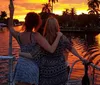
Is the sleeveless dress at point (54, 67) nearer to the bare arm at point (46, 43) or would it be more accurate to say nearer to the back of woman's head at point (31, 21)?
the bare arm at point (46, 43)

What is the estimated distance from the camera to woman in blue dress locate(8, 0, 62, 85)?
5344 millimetres

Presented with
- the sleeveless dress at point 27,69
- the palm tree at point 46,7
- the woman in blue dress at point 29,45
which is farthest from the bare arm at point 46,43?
the palm tree at point 46,7

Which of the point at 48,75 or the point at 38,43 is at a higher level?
the point at 38,43

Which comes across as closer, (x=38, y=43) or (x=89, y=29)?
(x=38, y=43)

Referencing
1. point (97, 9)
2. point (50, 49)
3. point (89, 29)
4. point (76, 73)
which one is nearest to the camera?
point (50, 49)

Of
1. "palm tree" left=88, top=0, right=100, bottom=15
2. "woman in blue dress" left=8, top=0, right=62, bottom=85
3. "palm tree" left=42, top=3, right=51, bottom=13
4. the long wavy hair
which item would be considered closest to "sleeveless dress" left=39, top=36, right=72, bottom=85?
"woman in blue dress" left=8, top=0, right=62, bottom=85

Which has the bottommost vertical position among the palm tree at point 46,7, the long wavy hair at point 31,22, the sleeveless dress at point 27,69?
the sleeveless dress at point 27,69

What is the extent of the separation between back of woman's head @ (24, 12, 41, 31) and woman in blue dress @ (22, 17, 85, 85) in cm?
19

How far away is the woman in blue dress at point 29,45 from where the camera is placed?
534 centimetres

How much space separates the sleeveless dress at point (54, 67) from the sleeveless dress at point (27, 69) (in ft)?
0.36

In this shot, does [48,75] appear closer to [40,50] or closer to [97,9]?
[40,50]

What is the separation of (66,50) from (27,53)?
59 centimetres

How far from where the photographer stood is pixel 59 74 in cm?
546

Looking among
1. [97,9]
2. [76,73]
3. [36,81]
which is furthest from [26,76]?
[97,9]
